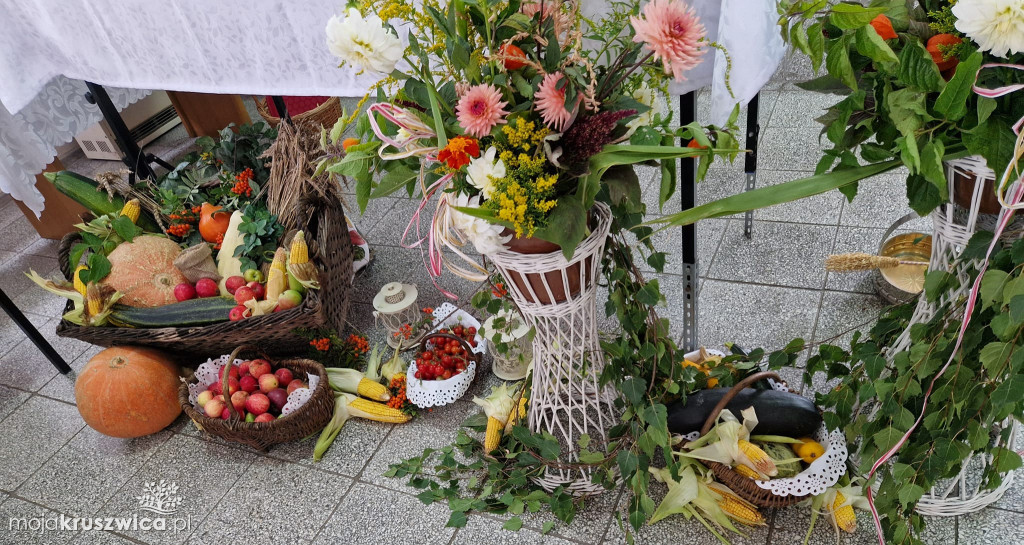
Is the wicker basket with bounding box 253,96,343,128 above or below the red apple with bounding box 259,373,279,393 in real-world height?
above

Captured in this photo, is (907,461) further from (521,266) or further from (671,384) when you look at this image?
(521,266)

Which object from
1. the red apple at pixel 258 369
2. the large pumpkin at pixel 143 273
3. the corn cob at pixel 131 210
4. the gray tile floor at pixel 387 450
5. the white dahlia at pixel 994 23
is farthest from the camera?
the corn cob at pixel 131 210

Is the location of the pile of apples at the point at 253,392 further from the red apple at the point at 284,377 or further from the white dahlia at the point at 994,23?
the white dahlia at the point at 994,23

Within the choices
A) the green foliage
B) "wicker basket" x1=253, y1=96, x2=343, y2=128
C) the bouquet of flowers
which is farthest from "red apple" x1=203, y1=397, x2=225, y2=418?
the green foliage

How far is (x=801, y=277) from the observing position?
1915mm

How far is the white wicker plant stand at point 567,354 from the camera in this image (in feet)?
3.78

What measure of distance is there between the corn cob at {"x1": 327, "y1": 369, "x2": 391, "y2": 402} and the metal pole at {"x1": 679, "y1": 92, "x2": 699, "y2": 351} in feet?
2.63

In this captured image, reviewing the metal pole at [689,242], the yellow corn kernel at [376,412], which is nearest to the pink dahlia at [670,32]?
the metal pole at [689,242]

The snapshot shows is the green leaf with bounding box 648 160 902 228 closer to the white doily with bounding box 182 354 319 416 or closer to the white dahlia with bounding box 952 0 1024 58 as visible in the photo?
the white dahlia with bounding box 952 0 1024 58

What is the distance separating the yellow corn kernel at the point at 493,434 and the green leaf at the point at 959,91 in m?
1.06

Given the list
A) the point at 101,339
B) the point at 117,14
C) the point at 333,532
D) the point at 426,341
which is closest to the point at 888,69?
the point at 426,341

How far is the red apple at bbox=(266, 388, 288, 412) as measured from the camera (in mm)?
1770

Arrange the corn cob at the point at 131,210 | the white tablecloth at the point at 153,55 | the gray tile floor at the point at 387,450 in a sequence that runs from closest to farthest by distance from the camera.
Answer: the gray tile floor at the point at 387,450, the white tablecloth at the point at 153,55, the corn cob at the point at 131,210

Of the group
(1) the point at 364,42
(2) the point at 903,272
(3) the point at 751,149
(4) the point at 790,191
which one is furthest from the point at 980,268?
(3) the point at 751,149
